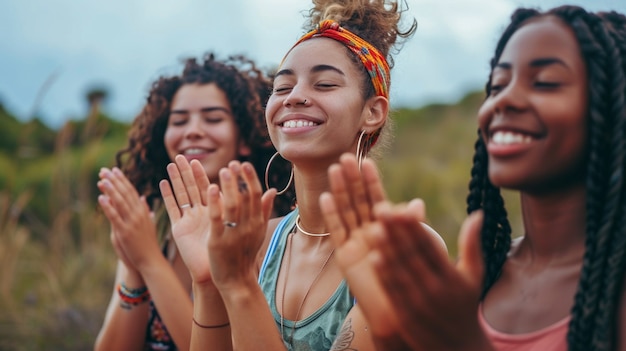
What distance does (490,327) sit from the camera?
221 centimetres

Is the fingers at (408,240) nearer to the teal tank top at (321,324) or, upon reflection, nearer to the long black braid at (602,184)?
the long black braid at (602,184)

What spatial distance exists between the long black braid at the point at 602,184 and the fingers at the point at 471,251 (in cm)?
41

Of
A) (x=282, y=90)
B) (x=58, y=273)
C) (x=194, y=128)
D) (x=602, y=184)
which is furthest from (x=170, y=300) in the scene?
(x=58, y=273)

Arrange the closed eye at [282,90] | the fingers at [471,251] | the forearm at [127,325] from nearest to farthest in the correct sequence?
the fingers at [471,251], the closed eye at [282,90], the forearm at [127,325]

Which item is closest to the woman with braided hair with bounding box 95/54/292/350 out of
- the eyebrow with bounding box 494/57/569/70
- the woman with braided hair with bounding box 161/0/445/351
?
the woman with braided hair with bounding box 161/0/445/351

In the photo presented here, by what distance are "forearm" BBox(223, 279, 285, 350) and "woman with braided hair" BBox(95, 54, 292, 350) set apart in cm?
123

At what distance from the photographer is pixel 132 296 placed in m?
4.14

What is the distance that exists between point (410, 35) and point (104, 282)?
4096 mm

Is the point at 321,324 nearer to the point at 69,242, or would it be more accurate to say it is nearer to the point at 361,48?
the point at 361,48

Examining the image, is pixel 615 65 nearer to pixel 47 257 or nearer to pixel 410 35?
pixel 410 35

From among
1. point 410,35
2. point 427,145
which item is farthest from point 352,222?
point 427,145

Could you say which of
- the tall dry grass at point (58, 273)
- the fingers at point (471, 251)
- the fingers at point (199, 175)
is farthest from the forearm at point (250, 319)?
the tall dry grass at point (58, 273)

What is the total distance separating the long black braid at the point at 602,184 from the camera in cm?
196

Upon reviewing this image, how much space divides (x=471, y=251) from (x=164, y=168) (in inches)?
127
